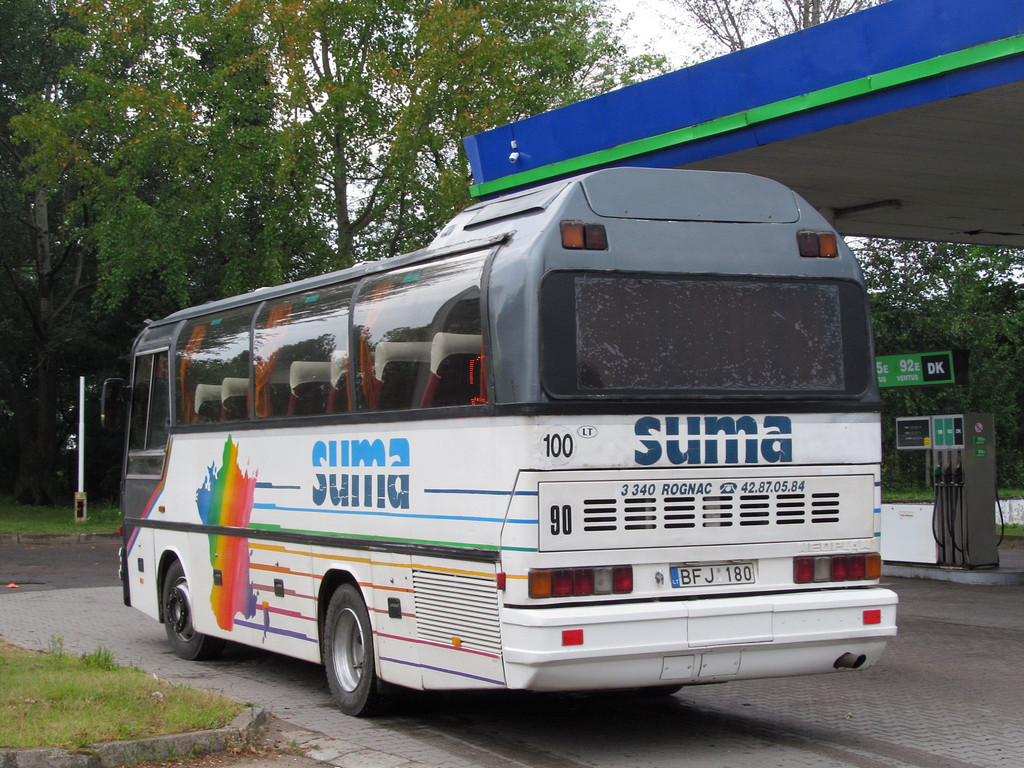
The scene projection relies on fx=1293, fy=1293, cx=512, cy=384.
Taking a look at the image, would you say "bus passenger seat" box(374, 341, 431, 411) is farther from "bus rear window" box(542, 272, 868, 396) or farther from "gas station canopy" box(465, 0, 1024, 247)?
"gas station canopy" box(465, 0, 1024, 247)

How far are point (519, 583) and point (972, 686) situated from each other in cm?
468

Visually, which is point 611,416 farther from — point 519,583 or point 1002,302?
point 1002,302

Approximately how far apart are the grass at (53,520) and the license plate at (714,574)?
20.7 m

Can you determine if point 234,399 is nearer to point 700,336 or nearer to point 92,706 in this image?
point 92,706

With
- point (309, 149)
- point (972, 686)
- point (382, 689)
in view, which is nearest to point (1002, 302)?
point (309, 149)

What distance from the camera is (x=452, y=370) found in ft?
25.3

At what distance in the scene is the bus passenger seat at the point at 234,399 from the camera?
10.5 meters

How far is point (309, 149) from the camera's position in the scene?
1111 inches

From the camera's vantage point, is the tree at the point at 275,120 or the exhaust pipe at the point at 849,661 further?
the tree at the point at 275,120

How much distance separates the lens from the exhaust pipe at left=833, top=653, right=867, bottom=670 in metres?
7.70

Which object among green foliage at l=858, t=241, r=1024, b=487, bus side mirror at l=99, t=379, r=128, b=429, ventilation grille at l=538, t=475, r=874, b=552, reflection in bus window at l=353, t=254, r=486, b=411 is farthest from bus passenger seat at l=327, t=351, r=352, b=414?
green foliage at l=858, t=241, r=1024, b=487

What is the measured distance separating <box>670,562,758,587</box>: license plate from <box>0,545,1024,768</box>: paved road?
0.99m

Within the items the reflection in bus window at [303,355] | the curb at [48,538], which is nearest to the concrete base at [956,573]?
the reflection in bus window at [303,355]

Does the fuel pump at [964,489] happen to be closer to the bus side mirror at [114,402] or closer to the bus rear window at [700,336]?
the bus rear window at [700,336]
